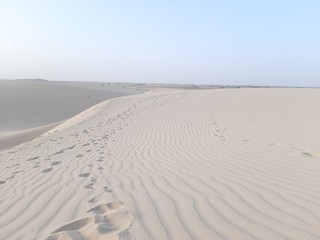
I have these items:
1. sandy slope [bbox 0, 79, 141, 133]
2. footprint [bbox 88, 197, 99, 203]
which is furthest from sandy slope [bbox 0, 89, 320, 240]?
sandy slope [bbox 0, 79, 141, 133]

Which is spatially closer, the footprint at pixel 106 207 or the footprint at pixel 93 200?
the footprint at pixel 106 207

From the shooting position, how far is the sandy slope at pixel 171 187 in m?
3.07

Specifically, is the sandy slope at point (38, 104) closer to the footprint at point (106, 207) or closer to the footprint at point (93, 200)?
the footprint at point (93, 200)

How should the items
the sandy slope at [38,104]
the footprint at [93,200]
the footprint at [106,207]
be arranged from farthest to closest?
the sandy slope at [38,104]
the footprint at [93,200]
the footprint at [106,207]

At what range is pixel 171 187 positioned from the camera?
14.1ft

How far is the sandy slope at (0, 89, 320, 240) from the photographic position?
3070 millimetres

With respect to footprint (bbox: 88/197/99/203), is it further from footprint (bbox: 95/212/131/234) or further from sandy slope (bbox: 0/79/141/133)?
sandy slope (bbox: 0/79/141/133)

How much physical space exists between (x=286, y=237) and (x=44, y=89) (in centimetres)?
3930

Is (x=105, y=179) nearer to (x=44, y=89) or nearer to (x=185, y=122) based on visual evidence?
(x=185, y=122)

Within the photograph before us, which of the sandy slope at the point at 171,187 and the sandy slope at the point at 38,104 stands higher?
the sandy slope at the point at 171,187

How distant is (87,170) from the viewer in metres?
5.68

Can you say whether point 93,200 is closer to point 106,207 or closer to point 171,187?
point 106,207

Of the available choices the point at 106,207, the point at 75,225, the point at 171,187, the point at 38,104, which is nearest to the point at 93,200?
the point at 106,207

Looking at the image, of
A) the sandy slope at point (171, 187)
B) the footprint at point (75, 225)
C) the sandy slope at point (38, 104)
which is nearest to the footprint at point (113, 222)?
the sandy slope at point (171, 187)
